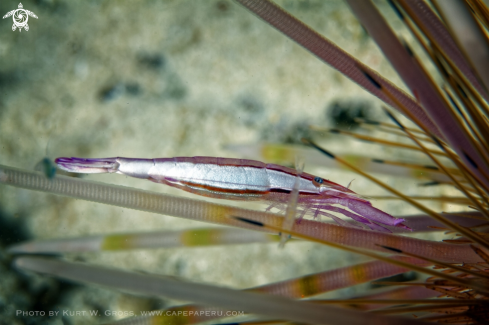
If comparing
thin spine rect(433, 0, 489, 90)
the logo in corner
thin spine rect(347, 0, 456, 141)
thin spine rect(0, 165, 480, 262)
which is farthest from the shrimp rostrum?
the logo in corner

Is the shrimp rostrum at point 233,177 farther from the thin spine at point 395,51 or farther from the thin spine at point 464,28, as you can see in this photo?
the thin spine at point 464,28

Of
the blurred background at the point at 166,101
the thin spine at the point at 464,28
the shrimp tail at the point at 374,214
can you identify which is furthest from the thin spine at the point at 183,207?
the blurred background at the point at 166,101

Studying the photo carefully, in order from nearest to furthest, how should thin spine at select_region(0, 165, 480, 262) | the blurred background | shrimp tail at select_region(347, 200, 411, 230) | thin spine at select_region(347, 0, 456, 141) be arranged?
thin spine at select_region(347, 0, 456, 141)
thin spine at select_region(0, 165, 480, 262)
shrimp tail at select_region(347, 200, 411, 230)
the blurred background

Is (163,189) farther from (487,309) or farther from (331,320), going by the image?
(487,309)

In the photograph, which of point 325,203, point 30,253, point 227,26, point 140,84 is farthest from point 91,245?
point 227,26

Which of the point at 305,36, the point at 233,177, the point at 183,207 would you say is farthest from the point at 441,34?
the point at 183,207

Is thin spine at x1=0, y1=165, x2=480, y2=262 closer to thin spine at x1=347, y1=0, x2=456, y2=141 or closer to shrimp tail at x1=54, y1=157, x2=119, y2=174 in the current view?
shrimp tail at x1=54, y1=157, x2=119, y2=174

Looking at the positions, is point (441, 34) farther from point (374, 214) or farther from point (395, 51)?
point (374, 214)
